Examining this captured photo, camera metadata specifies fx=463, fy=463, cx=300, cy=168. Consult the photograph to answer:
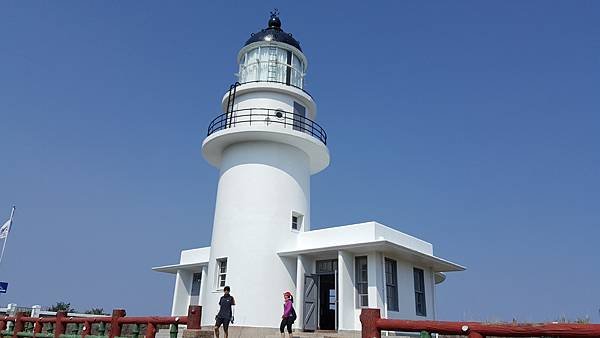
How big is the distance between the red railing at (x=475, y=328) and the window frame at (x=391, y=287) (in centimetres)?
826

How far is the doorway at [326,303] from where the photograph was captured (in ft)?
48.9

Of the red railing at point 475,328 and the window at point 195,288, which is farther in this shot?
the window at point 195,288

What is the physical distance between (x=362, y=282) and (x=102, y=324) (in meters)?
7.27

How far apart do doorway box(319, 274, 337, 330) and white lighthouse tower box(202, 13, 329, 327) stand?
100 centimetres

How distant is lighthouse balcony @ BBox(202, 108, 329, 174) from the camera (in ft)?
50.3

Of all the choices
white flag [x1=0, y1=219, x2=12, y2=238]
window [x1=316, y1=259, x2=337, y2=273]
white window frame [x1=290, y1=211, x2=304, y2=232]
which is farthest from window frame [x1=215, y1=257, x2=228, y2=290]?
white flag [x1=0, y1=219, x2=12, y2=238]

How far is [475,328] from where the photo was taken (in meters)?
4.89

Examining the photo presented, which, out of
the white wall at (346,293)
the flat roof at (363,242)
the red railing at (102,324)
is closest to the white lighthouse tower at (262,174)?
the flat roof at (363,242)

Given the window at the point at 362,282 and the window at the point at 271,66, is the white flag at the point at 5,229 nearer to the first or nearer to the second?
the window at the point at 271,66

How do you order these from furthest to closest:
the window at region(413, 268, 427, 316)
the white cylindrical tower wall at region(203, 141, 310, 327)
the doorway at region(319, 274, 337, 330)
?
the window at region(413, 268, 427, 316) → the doorway at region(319, 274, 337, 330) → the white cylindrical tower wall at region(203, 141, 310, 327)

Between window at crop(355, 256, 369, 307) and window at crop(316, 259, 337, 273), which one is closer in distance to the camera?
window at crop(355, 256, 369, 307)

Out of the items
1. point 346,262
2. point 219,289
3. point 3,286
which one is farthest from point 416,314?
point 3,286

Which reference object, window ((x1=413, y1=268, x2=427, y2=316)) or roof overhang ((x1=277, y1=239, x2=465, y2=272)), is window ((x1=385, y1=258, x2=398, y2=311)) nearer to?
roof overhang ((x1=277, y1=239, x2=465, y2=272))

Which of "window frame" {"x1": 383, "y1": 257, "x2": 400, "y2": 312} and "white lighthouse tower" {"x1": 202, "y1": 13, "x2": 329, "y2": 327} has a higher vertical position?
"white lighthouse tower" {"x1": 202, "y1": 13, "x2": 329, "y2": 327}
